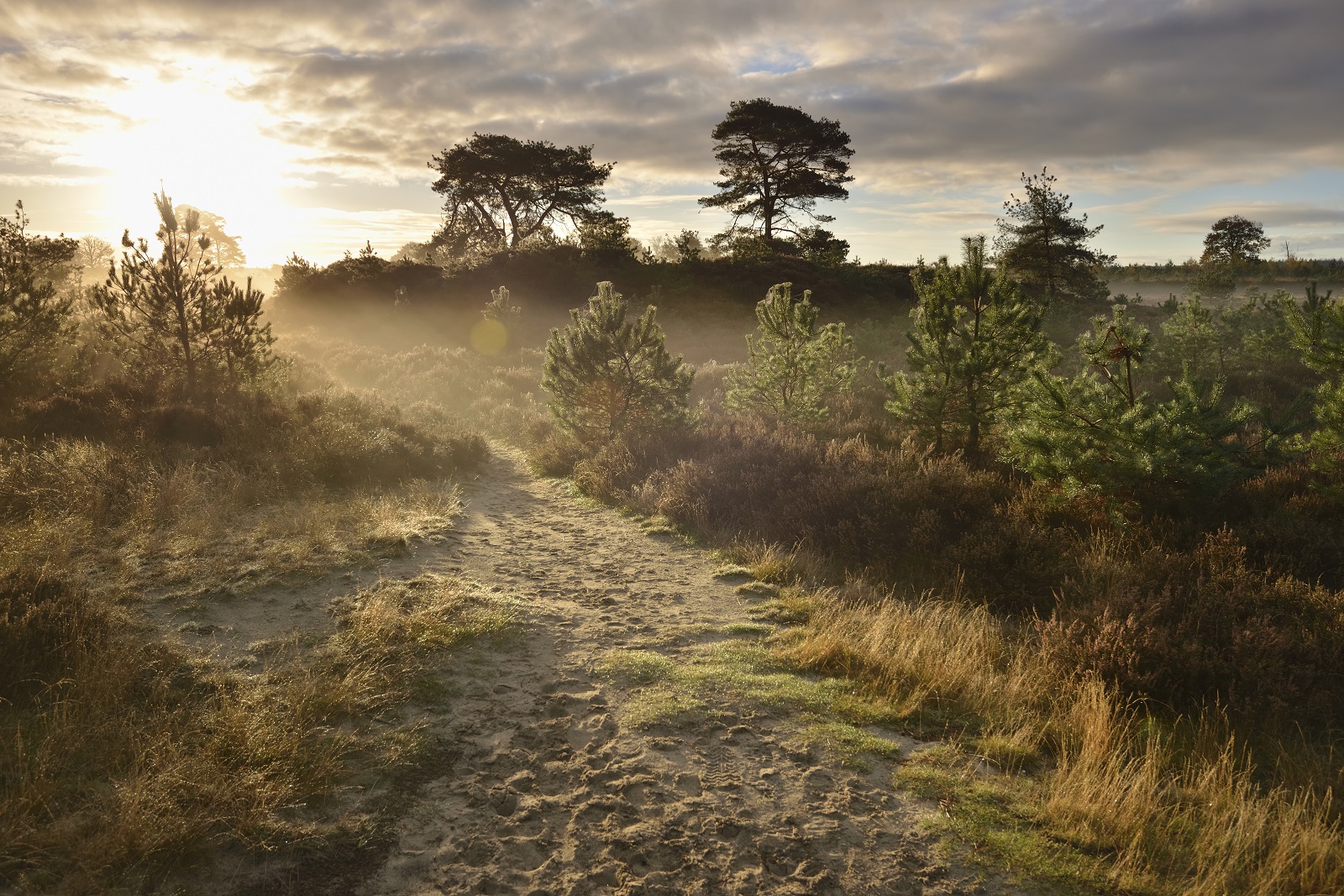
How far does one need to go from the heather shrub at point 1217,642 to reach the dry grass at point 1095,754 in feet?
0.91

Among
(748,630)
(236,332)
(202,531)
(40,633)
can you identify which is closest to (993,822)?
(748,630)

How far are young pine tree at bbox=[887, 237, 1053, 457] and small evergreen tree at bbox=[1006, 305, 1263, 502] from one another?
1.98 meters

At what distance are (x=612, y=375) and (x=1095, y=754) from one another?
10714mm

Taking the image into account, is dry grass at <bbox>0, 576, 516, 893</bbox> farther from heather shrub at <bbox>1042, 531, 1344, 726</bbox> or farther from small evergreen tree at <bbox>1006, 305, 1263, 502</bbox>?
small evergreen tree at <bbox>1006, 305, 1263, 502</bbox>

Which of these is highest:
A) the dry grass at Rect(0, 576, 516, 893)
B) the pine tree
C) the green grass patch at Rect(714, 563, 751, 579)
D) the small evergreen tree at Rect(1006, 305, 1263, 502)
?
the pine tree

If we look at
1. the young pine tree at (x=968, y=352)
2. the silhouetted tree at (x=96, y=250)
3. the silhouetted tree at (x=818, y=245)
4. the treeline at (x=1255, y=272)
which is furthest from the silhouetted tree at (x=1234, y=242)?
the silhouetted tree at (x=96, y=250)

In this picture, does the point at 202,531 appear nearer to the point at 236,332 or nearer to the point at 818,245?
the point at 236,332

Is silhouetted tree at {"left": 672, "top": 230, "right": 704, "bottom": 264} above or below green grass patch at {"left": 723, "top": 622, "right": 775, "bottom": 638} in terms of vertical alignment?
above

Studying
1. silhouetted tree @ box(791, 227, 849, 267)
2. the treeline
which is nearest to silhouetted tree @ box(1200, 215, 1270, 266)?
the treeline

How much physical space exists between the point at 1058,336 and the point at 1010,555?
26.0 meters

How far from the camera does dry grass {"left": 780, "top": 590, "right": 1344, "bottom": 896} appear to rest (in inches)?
135

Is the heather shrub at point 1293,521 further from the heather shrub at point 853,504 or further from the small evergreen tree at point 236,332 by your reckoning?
the small evergreen tree at point 236,332

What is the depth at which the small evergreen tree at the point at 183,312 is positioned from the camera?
539 inches

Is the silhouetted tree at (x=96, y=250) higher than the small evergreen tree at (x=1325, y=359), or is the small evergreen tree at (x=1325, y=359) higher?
the silhouetted tree at (x=96, y=250)
